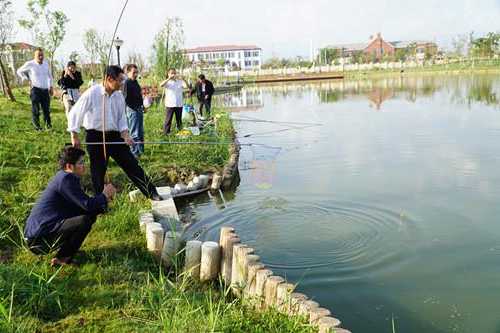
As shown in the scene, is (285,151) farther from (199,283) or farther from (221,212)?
(199,283)

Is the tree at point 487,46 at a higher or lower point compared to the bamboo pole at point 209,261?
higher

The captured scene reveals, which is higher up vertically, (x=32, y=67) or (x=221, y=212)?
(x=32, y=67)

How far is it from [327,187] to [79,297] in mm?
5430

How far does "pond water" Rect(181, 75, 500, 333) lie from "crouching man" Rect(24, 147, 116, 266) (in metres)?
2.11

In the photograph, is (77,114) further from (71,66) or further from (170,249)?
(71,66)

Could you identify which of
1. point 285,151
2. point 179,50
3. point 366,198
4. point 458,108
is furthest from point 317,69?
point 366,198

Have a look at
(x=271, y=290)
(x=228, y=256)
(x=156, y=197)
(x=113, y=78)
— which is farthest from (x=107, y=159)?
(x=271, y=290)

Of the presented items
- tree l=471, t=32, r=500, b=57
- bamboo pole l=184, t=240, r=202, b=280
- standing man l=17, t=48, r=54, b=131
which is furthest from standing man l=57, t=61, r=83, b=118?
tree l=471, t=32, r=500, b=57

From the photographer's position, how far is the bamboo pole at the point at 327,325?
3354 mm

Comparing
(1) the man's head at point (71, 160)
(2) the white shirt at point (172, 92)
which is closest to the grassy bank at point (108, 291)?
(1) the man's head at point (71, 160)

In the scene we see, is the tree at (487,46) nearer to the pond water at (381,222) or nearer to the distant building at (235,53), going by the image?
the pond water at (381,222)

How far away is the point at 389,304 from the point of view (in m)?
4.56

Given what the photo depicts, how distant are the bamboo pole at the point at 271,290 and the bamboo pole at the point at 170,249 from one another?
132 centimetres

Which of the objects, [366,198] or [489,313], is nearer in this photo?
[489,313]
